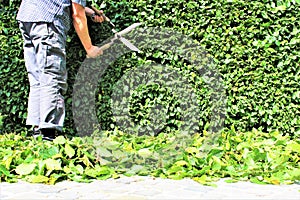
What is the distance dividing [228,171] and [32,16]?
208cm

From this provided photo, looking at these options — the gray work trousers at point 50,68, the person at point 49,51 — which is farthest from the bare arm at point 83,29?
the gray work trousers at point 50,68

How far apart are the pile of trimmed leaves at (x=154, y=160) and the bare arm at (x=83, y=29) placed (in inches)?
32.0

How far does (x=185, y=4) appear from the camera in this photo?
4.55 metres

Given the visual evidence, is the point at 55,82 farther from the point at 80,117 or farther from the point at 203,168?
the point at 203,168

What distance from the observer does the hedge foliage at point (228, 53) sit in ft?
14.7

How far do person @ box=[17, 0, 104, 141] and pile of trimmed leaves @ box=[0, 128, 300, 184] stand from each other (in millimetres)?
224

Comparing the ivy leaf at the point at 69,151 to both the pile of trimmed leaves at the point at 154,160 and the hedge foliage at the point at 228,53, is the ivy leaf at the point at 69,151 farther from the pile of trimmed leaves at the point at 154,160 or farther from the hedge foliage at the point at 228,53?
the hedge foliage at the point at 228,53

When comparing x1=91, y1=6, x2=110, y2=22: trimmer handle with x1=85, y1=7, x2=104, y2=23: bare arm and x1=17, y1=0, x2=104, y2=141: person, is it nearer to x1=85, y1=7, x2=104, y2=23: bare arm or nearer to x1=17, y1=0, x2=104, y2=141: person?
x1=85, y1=7, x2=104, y2=23: bare arm

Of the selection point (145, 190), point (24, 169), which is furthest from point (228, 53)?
point (24, 169)

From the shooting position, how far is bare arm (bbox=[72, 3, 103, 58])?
409 centimetres

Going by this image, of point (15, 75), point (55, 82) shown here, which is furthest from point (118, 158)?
point (15, 75)

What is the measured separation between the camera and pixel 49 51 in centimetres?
401

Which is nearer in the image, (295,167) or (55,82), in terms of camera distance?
(295,167)

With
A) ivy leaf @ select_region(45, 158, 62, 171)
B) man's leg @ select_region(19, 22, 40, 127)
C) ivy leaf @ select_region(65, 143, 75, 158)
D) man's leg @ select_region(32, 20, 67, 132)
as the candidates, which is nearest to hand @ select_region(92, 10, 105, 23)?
man's leg @ select_region(32, 20, 67, 132)
